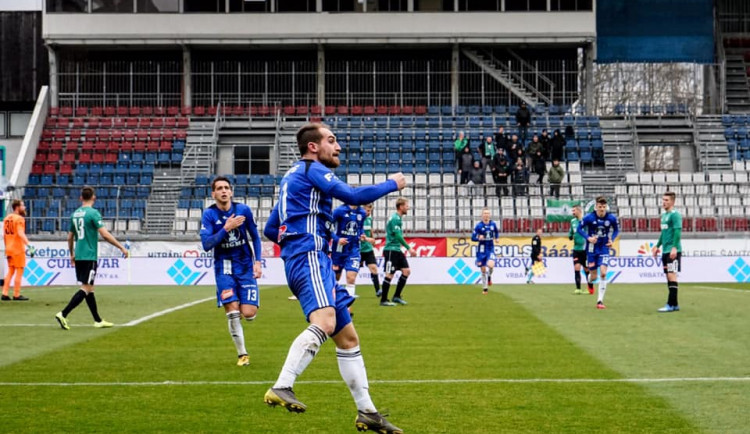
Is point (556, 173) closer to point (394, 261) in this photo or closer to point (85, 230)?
point (394, 261)

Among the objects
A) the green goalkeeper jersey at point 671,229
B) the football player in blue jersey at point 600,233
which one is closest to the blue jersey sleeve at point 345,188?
the green goalkeeper jersey at point 671,229

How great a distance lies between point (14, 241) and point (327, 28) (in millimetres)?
25604

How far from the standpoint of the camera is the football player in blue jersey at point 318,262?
25.0 feet

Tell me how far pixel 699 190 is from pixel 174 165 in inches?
807

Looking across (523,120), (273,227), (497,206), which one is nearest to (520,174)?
(497,206)

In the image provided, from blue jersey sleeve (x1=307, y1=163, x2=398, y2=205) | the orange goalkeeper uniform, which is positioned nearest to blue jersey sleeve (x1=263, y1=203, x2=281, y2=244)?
blue jersey sleeve (x1=307, y1=163, x2=398, y2=205)

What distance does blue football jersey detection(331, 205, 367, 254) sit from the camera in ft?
63.3

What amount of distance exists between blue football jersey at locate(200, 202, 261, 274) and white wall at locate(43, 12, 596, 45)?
3561 cm

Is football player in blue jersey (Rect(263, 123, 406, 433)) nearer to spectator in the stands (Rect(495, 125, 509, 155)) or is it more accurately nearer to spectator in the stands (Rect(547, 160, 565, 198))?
spectator in the stands (Rect(547, 160, 565, 198))

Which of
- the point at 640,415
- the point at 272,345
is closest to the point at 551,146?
the point at 272,345

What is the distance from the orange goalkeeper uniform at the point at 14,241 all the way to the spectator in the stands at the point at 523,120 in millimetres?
23375

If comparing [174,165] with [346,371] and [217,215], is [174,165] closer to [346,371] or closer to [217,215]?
[217,215]

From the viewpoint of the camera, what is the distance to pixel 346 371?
7.79 metres

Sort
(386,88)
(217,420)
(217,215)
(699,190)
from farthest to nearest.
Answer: (386,88) < (699,190) < (217,215) < (217,420)
